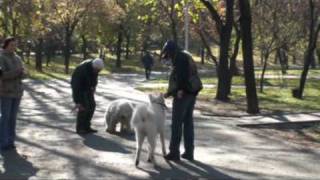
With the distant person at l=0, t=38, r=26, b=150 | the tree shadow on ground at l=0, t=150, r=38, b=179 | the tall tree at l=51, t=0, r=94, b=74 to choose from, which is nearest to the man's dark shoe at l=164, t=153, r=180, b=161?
the tree shadow on ground at l=0, t=150, r=38, b=179

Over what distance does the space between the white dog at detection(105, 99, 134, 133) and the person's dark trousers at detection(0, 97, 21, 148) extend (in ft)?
8.96

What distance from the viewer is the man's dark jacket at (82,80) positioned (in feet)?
43.5

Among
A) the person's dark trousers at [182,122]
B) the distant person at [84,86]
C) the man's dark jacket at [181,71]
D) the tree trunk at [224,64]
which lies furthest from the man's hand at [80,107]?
the tree trunk at [224,64]

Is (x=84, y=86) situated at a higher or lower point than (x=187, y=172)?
higher

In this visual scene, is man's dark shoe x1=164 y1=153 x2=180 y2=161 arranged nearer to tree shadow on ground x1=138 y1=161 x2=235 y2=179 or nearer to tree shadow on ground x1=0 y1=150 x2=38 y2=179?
tree shadow on ground x1=138 y1=161 x2=235 y2=179

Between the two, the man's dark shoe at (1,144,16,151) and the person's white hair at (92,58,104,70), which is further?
the person's white hair at (92,58,104,70)

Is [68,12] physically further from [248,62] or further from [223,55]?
→ [248,62]

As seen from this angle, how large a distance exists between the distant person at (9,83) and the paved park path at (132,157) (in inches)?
21.5

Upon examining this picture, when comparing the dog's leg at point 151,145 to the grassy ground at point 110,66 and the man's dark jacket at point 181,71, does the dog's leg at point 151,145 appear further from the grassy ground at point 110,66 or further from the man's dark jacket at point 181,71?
the grassy ground at point 110,66

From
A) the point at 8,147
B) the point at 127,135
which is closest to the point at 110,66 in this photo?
the point at 127,135

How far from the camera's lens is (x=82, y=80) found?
1334cm

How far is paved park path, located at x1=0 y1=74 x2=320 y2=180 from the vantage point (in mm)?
9635

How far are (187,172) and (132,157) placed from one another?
4.78 ft

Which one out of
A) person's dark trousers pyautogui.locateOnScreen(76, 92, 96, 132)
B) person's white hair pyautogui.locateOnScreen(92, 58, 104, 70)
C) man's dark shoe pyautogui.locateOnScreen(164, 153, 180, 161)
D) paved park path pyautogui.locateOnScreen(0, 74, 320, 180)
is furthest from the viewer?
person's dark trousers pyautogui.locateOnScreen(76, 92, 96, 132)
